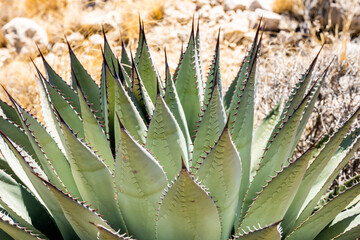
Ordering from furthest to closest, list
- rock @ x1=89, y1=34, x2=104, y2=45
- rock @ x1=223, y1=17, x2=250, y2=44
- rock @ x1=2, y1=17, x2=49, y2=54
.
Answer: rock @ x1=2, y1=17, x2=49, y2=54, rock @ x1=223, y1=17, x2=250, y2=44, rock @ x1=89, y1=34, x2=104, y2=45

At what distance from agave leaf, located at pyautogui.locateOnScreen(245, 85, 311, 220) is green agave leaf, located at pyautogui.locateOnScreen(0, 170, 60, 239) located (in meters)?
0.62

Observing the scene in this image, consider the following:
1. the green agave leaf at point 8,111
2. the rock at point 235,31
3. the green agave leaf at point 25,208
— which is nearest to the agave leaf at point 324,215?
the green agave leaf at point 25,208

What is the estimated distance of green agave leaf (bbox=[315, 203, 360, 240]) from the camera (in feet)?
4.02

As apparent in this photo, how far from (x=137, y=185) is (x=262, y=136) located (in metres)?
0.62

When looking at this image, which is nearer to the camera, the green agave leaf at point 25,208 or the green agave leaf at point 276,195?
the green agave leaf at point 276,195

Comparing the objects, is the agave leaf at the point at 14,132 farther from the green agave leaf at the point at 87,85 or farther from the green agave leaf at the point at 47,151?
the green agave leaf at the point at 87,85

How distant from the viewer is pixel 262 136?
1454 mm

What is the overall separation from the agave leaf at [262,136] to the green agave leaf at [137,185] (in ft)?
1.52

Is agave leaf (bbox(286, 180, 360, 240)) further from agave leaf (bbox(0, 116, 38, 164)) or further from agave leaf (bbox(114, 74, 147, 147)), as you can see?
agave leaf (bbox(0, 116, 38, 164))

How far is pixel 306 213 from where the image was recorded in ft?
4.18

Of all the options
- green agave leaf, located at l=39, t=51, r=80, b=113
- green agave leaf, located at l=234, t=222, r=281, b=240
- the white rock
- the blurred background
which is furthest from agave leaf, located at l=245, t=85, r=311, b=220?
the white rock

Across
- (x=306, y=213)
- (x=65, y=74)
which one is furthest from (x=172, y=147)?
(x=65, y=74)

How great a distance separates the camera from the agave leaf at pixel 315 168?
112cm

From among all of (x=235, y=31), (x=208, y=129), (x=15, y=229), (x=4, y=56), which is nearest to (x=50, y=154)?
(x=15, y=229)
